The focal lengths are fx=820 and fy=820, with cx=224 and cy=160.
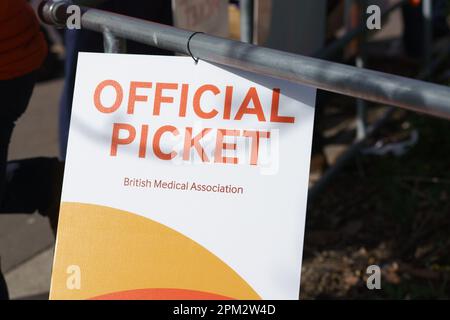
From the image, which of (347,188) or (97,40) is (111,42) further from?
(347,188)

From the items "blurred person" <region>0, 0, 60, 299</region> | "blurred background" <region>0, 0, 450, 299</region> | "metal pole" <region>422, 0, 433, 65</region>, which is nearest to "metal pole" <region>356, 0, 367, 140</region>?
"blurred background" <region>0, 0, 450, 299</region>

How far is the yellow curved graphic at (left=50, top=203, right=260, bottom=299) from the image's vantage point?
2047 millimetres

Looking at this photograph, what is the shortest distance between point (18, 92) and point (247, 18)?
0.92 m

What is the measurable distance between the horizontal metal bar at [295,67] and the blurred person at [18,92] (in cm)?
46

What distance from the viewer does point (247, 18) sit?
10.4 ft

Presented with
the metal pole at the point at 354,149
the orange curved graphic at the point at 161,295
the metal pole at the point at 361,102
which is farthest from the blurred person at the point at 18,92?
the metal pole at the point at 361,102

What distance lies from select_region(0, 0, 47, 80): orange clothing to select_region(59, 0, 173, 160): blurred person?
0.41 metres

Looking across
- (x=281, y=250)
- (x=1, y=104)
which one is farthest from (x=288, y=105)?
(x=1, y=104)

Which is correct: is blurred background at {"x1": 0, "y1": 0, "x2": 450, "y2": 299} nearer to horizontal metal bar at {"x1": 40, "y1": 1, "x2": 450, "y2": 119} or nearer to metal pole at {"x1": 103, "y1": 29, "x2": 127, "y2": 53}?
metal pole at {"x1": 103, "y1": 29, "x2": 127, "y2": 53}

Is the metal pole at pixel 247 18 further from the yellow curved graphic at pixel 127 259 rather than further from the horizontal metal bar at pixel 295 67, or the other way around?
the yellow curved graphic at pixel 127 259

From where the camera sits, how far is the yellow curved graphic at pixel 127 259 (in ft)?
6.72

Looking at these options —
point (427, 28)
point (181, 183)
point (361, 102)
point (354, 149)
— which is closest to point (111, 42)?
point (181, 183)
